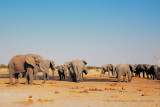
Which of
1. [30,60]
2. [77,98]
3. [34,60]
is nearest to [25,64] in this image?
[30,60]

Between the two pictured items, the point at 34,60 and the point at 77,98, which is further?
the point at 34,60

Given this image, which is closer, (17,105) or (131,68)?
(17,105)

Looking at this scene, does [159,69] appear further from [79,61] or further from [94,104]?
[94,104]

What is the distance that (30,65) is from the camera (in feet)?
52.1

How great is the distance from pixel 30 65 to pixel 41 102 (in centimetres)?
800

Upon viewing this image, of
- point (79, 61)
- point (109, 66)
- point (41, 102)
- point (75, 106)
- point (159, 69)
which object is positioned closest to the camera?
point (75, 106)

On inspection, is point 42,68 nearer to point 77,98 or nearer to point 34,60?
point 34,60

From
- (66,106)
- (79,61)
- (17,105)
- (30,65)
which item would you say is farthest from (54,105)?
(79,61)

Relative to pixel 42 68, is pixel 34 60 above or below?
above

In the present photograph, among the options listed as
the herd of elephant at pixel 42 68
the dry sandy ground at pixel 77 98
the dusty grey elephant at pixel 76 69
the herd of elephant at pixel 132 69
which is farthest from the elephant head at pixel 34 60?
the herd of elephant at pixel 132 69

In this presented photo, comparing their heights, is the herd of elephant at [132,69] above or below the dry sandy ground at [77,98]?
above

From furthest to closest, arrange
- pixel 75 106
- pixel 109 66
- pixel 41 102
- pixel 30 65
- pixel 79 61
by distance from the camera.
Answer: pixel 109 66 < pixel 79 61 < pixel 30 65 < pixel 41 102 < pixel 75 106

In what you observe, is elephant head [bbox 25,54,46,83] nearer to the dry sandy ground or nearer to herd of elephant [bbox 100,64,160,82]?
the dry sandy ground

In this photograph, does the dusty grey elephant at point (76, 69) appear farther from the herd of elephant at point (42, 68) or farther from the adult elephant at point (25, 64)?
the adult elephant at point (25, 64)
